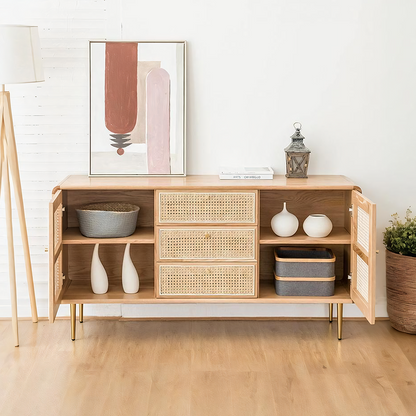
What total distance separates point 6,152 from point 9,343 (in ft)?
3.33

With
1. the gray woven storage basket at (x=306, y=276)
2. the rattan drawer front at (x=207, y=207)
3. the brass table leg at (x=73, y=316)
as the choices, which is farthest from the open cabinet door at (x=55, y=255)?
the gray woven storage basket at (x=306, y=276)

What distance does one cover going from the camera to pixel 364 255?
3.16 metres

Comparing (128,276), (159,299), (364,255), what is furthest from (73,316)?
(364,255)

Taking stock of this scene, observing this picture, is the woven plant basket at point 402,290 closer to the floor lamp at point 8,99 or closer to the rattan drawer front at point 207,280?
the rattan drawer front at point 207,280

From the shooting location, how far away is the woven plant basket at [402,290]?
11.4 ft

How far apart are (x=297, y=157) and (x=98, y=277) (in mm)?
1261

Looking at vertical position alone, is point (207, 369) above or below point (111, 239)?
below

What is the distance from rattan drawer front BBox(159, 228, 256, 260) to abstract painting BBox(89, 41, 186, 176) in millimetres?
426

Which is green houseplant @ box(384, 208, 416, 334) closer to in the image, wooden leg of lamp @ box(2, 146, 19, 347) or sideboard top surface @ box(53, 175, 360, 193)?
sideboard top surface @ box(53, 175, 360, 193)

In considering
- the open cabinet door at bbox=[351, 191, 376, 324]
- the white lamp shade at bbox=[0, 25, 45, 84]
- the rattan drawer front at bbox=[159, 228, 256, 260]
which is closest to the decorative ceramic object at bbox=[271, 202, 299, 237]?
the rattan drawer front at bbox=[159, 228, 256, 260]

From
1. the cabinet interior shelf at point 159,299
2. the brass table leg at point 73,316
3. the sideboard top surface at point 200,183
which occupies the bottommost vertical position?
the brass table leg at point 73,316

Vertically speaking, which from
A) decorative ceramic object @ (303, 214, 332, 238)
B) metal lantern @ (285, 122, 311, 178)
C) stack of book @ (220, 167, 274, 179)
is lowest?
decorative ceramic object @ (303, 214, 332, 238)

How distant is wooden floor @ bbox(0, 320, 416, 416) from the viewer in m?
2.78

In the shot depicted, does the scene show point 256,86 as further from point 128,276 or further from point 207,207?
point 128,276
